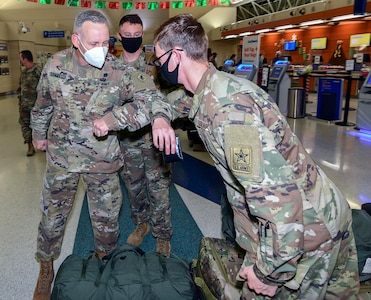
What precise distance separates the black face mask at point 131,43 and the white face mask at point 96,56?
2.48ft

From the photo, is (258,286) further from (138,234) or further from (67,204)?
(138,234)

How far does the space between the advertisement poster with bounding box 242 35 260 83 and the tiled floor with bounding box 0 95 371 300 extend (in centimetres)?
182

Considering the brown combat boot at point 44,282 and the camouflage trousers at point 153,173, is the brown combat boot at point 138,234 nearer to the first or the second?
the camouflage trousers at point 153,173

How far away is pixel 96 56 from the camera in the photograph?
5.90ft

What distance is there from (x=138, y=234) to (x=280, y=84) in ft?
26.1

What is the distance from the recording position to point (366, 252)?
5.60ft

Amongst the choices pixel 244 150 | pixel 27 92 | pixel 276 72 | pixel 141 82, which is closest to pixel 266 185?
pixel 244 150

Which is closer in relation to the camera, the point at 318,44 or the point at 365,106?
the point at 365,106

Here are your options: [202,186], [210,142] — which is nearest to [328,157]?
[202,186]

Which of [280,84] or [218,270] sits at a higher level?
[280,84]

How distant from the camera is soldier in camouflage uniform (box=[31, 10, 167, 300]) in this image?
1.83 m

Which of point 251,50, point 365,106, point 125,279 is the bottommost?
point 125,279

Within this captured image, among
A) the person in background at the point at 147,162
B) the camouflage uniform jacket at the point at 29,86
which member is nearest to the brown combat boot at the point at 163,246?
the person in background at the point at 147,162

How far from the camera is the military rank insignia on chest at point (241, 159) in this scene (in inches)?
40.9
